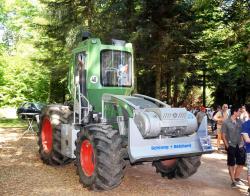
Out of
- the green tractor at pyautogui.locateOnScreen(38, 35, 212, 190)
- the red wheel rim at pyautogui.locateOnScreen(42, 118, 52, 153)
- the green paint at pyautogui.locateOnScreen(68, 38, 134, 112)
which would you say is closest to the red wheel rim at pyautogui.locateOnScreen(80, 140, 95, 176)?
the green tractor at pyautogui.locateOnScreen(38, 35, 212, 190)

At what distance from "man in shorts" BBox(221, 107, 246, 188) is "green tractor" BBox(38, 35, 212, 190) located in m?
0.53

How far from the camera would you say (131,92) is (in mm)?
10758

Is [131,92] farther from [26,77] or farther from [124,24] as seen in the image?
[26,77]

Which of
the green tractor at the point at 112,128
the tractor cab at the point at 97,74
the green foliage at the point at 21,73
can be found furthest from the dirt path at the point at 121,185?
the green foliage at the point at 21,73

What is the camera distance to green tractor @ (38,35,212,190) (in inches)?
325

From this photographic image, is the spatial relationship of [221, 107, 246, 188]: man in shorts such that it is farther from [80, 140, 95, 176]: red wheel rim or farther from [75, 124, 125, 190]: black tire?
[80, 140, 95, 176]: red wheel rim

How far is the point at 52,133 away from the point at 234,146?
464 centimetres

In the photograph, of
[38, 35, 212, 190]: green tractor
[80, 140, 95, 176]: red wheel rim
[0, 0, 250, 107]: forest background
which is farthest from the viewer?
[0, 0, 250, 107]: forest background

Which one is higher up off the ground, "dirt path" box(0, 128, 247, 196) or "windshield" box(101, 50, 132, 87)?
"windshield" box(101, 50, 132, 87)

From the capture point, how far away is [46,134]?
11852mm

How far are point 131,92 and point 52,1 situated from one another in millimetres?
17056

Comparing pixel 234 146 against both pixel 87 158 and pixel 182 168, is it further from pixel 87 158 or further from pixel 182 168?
pixel 87 158

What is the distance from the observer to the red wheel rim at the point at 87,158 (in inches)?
350

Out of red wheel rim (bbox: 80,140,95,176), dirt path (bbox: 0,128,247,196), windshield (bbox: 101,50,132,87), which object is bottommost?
dirt path (bbox: 0,128,247,196)
